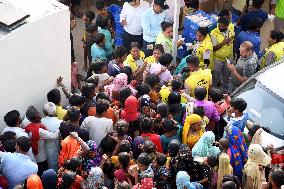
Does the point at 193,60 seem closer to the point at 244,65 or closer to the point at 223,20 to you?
the point at 244,65

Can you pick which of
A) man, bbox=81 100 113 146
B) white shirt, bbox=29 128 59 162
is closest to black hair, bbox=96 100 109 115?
man, bbox=81 100 113 146

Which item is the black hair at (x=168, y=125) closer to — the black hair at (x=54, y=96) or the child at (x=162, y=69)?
the child at (x=162, y=69)

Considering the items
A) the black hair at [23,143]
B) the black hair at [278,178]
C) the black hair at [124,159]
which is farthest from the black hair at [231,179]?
the black hair at [23,143]

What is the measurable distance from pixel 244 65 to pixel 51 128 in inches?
142

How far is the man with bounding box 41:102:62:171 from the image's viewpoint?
772cm

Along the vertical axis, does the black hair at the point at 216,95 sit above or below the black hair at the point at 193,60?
below

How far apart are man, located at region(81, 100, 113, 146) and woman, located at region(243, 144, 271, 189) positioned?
1.94 metres

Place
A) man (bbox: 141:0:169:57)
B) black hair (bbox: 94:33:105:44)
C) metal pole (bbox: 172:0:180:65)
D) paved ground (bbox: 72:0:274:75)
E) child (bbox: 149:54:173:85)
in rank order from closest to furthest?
1. child (bbox: 149:54:173:85)
2. metal pole (bbox: 172:0:180:65)
3. black hair (bbox: 94:33:105:44)
4. man (bbox: 141:0:169:57)
5. paved ground (bbox: 72:0:274:75)

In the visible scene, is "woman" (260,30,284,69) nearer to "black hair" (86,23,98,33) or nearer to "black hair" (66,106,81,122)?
"black hair" (86,23,98,33)

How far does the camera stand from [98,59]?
9695 mm

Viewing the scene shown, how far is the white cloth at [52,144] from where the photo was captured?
7715 millimetres

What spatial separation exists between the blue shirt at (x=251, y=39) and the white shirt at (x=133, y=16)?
180cm

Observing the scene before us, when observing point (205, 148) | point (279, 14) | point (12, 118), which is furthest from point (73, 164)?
point (279, 14)

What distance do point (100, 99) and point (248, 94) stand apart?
237 cm
